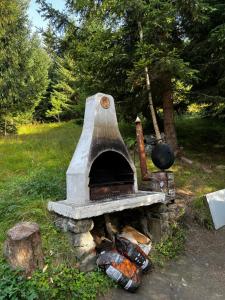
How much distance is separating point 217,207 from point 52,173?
3503 millimetres

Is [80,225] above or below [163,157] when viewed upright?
below

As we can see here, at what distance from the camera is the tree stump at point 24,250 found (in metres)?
3.50

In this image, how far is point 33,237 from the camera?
11.8ft

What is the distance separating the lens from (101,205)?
14.1 ft

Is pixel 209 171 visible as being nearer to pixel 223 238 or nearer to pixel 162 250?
pixel 223 238

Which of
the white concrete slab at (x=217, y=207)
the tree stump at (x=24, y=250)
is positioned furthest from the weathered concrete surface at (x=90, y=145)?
the white concrete slab at (x=217, y=207)

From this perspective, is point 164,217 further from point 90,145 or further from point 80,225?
point 90,145

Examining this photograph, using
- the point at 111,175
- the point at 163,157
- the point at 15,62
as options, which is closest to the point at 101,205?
the point at 111,175

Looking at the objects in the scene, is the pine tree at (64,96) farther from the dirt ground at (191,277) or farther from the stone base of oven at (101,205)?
the dirt ground at (191,277)

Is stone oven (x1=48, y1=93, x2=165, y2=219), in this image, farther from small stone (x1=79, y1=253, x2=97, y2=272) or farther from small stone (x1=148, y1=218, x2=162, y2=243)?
small stone (x1=79, y1=253, x2=97, y2=272)

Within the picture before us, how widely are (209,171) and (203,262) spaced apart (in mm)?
3620

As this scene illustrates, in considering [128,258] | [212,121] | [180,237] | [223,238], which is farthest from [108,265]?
[212,121]

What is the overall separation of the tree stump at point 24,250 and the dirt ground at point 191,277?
0.97 metres

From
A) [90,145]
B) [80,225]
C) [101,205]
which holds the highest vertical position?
[90,145]
